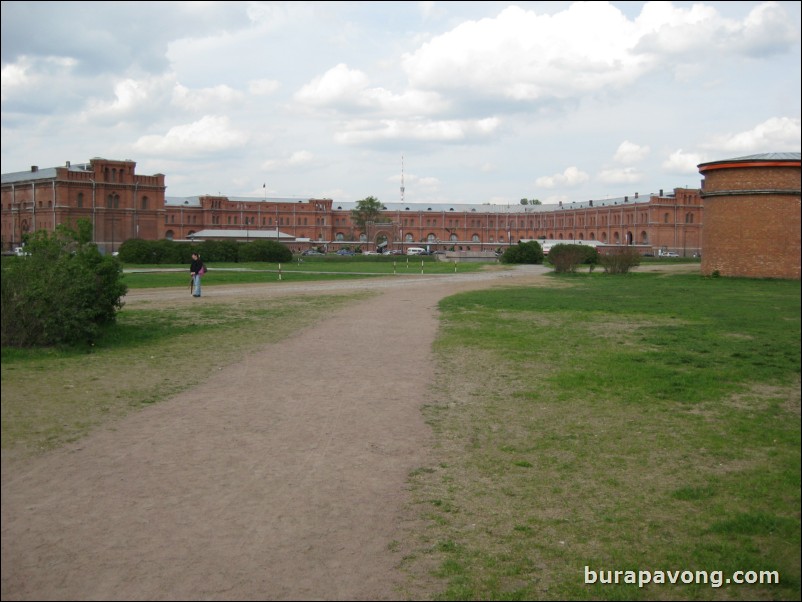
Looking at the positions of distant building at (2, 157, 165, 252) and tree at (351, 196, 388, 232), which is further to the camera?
tree at (351, 196, 388, 232)

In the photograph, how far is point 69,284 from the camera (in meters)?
11.7

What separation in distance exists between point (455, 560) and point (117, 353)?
895cm

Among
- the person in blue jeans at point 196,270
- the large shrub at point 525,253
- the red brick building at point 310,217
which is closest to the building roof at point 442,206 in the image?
the red brick building at point 310,217

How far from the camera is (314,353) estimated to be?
13695 mm

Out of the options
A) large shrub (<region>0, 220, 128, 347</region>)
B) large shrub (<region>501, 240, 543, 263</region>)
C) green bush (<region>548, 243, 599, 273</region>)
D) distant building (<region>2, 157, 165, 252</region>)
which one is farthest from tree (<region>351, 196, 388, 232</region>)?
large shrub (<region>0, 220, 128, 347</region>)

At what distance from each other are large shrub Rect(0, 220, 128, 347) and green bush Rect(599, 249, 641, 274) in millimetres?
34067

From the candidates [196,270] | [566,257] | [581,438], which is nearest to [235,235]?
[566,257]

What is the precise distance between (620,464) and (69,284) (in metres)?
9.54

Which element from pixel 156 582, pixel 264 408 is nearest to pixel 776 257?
pixel 156 582

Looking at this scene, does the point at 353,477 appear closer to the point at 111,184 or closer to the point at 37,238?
the point at 37,238

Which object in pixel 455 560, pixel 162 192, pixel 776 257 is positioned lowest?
pixel 455 560

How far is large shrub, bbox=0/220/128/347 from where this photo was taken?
9000 millimetres

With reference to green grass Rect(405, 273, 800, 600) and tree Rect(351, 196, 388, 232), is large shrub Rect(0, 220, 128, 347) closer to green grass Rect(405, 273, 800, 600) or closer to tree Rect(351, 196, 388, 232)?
green grass Rect(405, 273, 800, 600)

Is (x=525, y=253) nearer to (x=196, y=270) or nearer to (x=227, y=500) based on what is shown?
(x=196, y=270)
